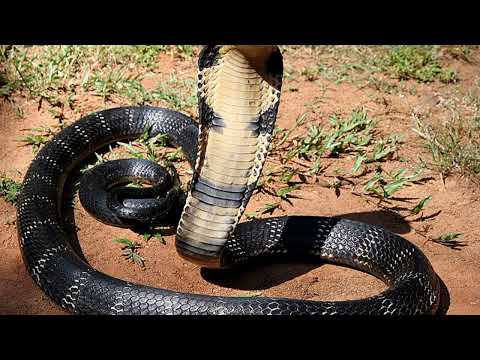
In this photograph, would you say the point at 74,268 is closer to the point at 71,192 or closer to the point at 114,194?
the point at 114,194

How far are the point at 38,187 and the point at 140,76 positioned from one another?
2.21 m

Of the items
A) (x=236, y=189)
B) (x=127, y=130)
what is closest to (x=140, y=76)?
(x=127, y=130)

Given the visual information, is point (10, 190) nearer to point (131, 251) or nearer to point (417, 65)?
point (131, 251)

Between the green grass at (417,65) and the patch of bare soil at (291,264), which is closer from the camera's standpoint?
the patch of bare soil at (291,264)

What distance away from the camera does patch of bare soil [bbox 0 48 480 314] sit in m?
4.03

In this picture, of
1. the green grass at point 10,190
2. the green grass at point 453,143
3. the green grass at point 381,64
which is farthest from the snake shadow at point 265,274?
the green grass at point 381,64

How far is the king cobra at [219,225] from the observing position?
3373 millimetres

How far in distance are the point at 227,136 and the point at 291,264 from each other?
1329 millimetres

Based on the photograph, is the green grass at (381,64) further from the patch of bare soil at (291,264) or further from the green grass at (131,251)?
the green grass at (131,251)

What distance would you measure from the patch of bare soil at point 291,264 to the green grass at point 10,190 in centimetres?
6

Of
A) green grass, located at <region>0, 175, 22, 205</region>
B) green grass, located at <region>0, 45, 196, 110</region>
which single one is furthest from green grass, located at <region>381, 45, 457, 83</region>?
green grass, located at <region>0, 175, 22, 205</region>

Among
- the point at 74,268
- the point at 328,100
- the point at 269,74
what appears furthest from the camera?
the point at 328,100

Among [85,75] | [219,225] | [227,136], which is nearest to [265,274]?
[219,225]

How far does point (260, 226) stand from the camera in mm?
4453
